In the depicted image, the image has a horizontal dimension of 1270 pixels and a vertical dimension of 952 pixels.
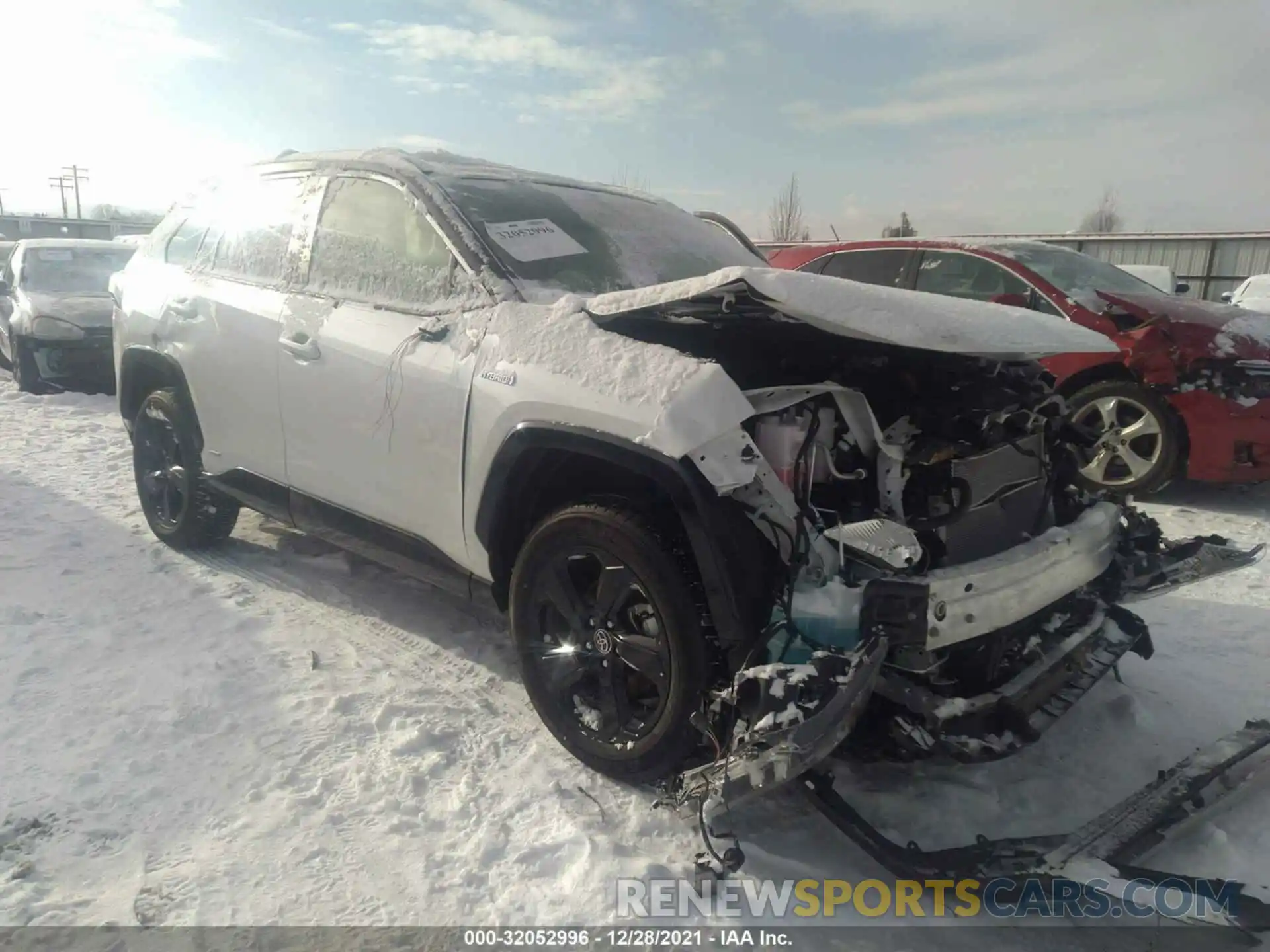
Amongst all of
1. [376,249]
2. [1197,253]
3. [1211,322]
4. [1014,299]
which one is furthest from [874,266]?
[1197,253]

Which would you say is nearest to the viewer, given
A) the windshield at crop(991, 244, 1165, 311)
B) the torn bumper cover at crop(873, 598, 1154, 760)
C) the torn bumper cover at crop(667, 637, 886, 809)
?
the torn bumper cover at crop(667, 637, 886, 809)

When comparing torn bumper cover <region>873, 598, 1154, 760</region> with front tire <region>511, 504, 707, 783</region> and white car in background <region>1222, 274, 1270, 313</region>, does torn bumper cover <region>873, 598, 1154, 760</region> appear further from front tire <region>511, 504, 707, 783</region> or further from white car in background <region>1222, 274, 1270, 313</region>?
white car in background <region>1222, 274, 1270, 313</region>

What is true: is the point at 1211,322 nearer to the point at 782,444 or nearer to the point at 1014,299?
the point at 1014,299

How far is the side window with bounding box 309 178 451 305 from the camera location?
10.9 ft

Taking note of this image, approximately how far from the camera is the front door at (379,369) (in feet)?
10.2

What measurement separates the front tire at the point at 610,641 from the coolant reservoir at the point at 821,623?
0.25m

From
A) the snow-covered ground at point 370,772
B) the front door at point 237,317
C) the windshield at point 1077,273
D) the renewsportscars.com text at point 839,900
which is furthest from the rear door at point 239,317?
the windshield at point 1077,273

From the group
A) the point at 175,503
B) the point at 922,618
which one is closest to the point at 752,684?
the point at 922,618

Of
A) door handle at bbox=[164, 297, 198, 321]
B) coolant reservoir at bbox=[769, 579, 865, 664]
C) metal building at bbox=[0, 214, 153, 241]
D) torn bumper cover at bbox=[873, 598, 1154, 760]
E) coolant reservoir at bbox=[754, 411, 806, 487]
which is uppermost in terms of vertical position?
metal building at bbox=[0, 214, 153, 241]

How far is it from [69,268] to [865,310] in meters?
11.5

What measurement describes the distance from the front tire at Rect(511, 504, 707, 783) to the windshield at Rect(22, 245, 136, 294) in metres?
10.0

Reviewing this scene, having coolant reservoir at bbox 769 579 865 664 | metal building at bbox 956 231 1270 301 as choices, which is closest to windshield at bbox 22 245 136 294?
coolant reservoir at bbox 769 579 865 664

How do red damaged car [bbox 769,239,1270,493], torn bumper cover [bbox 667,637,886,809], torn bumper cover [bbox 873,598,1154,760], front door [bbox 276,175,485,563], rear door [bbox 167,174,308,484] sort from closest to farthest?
torn bumper cover [bbox 667,637,886,809] < torn bumper cover [bbox 873,598,1154,760] < front door [bbox 276,175,485,563] < rear door [bbox 167,174,308,484] < red damaged car [bbox 769,239,1270,493]

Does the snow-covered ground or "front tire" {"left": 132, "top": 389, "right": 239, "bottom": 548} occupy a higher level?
"front tire" {"left": 132, "top": 389, "right": 239, "bottom": 548}
